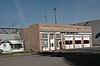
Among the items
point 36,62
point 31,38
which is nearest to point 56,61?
point 36,62

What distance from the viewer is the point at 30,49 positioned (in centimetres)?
6047

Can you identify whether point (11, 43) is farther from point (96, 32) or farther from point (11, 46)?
point (96, 32)

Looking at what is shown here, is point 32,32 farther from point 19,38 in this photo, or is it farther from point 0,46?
point 0,46

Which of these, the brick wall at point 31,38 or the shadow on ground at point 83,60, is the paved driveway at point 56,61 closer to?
A: the shadow on ground at point 83,60

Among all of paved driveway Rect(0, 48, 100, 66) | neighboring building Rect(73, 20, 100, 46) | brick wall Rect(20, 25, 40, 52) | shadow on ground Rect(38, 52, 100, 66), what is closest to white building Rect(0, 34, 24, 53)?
brick wall Rect(20, 25, 40, 52)

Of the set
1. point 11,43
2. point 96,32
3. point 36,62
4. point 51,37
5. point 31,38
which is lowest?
point 36,62

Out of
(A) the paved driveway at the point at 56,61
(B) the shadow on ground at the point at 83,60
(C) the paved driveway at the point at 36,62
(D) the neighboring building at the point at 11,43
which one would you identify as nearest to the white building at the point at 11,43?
(D) the neighboring building at the point at 11,43

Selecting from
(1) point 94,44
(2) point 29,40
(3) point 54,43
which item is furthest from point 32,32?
(1) point 94,44

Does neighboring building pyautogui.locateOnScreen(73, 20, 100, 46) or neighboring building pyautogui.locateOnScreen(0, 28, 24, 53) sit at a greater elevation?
neighboring building pyautogui.locateOnScreen(73, 20, 100, 46)

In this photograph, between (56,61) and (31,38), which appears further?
(31,38)

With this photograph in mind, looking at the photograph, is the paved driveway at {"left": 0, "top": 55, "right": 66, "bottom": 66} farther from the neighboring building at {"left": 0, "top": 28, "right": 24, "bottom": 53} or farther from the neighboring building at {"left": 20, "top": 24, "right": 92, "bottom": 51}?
the neighboring building at {"left": 20, "top": 24, "right": 92, "bottom": 51}

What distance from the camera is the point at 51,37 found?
60875 mm

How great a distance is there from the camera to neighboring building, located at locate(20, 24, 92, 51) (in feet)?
191

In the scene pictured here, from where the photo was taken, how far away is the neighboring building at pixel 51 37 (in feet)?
191
